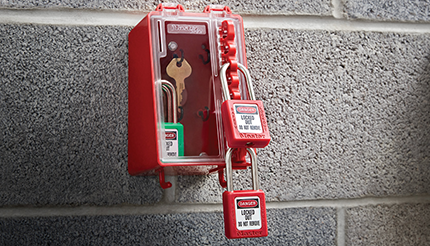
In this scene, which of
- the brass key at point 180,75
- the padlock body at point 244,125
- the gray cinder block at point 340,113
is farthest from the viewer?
the gray cinder block at point 340,113

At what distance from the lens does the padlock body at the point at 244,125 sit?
1.53ft

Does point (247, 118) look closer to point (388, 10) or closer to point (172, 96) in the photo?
point (172, 96)

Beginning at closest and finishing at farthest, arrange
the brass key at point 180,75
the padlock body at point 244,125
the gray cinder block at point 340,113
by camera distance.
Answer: the padlock body at point 244,125, the brass key at point 180,75, the gray cinder block at point 340,113

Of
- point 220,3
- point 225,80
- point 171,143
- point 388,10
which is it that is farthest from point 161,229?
point 388,10

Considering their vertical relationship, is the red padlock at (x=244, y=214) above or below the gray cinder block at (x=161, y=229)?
above

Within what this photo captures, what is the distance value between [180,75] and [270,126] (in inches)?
8.2

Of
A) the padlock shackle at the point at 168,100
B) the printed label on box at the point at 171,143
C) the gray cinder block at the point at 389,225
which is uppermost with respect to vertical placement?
the padlock shackle at the point at 168,100

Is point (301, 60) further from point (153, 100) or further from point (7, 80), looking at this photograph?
point (7, 80)

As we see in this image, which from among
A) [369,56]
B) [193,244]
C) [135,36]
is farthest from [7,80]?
[369,56]

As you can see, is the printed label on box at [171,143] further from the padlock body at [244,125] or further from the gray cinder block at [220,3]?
the gray cinder block at [220,3]

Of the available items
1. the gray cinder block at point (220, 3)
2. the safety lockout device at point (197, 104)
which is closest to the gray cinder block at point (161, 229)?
the safety lockout device at point (197, 104)

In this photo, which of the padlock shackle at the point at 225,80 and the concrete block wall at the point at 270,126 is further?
the concrete block wall at the point at 270,126

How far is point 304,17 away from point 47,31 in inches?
19.1

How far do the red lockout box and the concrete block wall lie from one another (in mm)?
87
